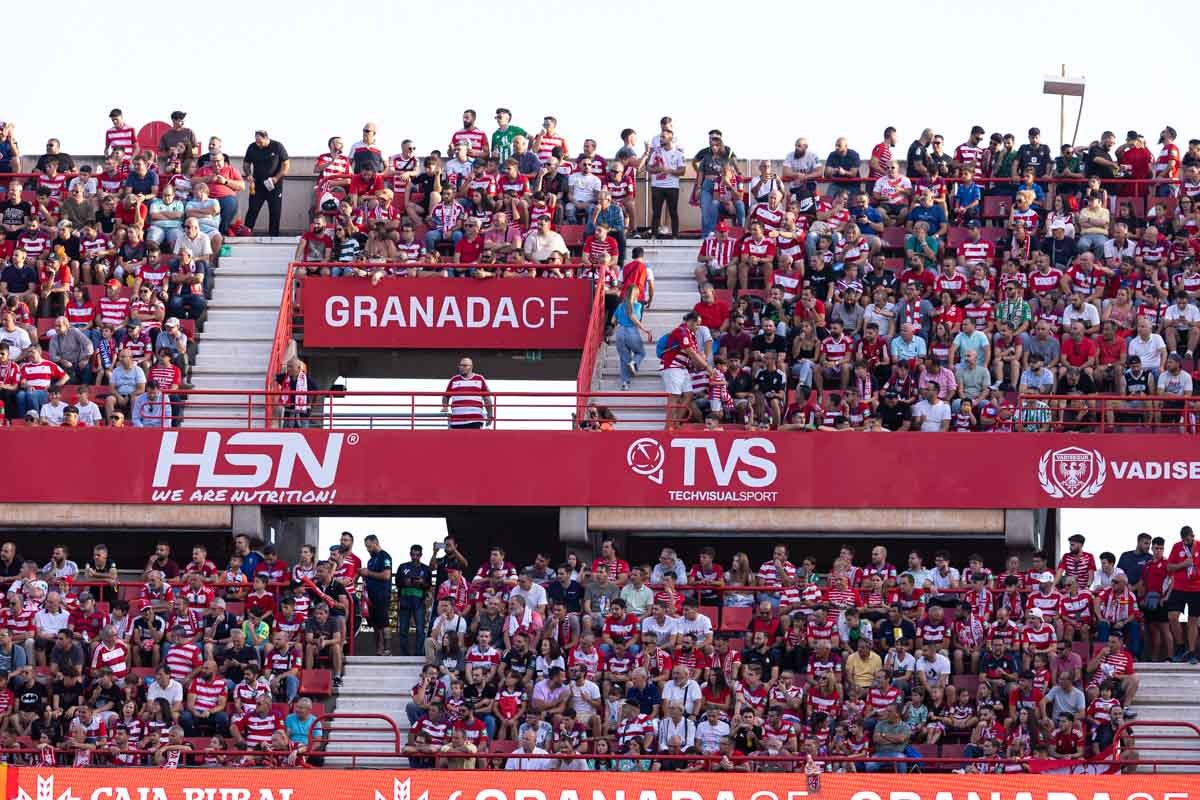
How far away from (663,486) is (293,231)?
8.75 metres

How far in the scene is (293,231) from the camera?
4209 centimetres

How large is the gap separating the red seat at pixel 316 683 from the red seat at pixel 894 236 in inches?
406

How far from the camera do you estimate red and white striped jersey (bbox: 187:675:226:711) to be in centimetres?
3181

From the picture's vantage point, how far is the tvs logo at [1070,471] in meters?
35.5

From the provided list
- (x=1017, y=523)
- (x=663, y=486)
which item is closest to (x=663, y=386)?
(x=663, y=486)

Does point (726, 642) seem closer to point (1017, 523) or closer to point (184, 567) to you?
point (1017, 523)

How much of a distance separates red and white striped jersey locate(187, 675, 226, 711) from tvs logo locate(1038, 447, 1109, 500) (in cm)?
1024

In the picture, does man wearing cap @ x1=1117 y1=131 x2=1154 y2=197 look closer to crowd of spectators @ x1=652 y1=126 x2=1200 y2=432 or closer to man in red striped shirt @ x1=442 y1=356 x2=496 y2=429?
crowd of spectators @ x1=652 y1=126 x2=1200 y2=432

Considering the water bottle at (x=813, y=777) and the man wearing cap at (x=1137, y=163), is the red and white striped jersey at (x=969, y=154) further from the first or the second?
the water bottle at (x=813, y=777)

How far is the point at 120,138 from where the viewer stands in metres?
41.6

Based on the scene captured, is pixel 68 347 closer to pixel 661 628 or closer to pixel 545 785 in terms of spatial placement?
pixel 661 628

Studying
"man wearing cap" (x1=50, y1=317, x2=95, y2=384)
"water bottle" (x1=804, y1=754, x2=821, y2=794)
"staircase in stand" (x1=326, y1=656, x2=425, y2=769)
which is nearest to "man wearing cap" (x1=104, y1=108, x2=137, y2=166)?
"man wearing cap" (x1=50, y1=317, x2=95, y2=384)

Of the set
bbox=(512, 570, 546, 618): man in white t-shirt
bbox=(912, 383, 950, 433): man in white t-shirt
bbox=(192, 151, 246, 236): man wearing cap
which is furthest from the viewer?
bbox=(192, 151, 246, 236): man wearing cap

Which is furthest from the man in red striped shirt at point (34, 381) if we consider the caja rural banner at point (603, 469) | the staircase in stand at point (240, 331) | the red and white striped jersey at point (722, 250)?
the red and white striped jersey at point (722, 250)
